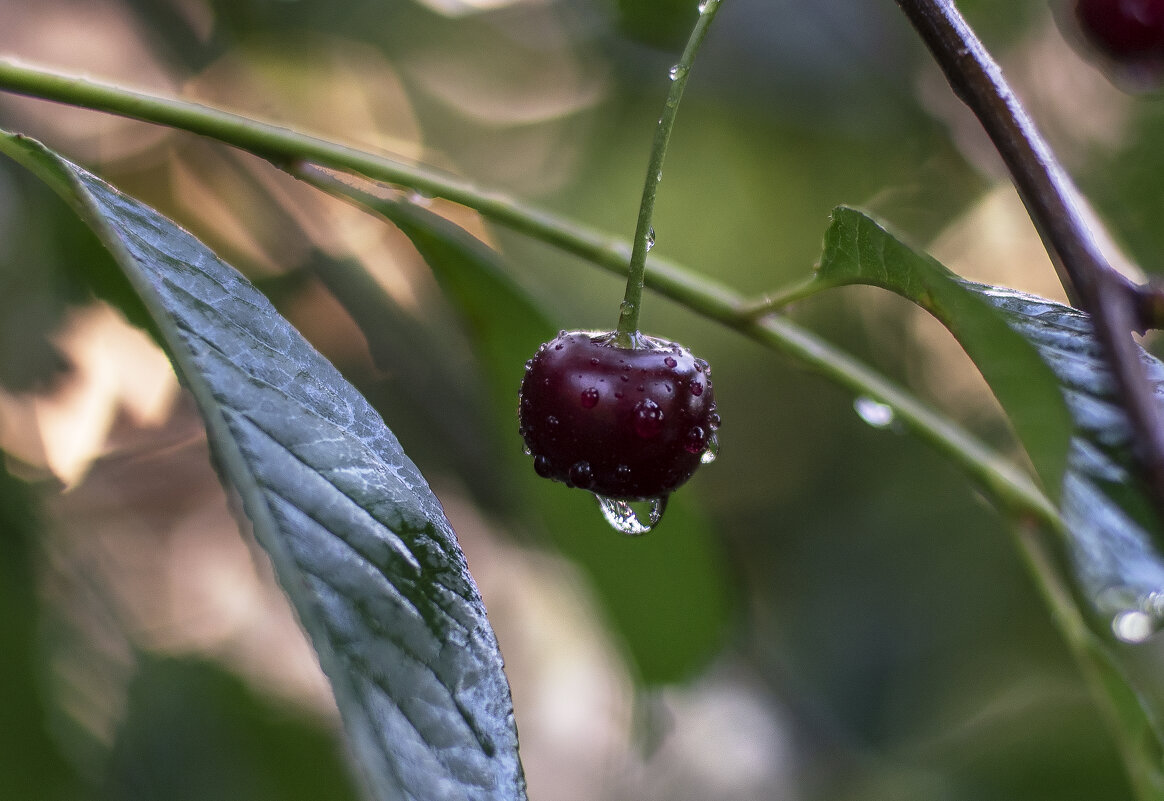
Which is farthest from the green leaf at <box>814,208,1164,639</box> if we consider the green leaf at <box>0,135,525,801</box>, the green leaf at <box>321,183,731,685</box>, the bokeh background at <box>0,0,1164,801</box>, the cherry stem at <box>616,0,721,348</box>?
the green leaf at <box>321,183,731,685</box>

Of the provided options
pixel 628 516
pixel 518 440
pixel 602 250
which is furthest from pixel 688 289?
pixel 518 440

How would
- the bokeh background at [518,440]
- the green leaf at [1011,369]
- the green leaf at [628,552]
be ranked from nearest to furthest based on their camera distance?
1. the green leaf at [1011,369]
2. the green leaf at [628,552]
3. the bokeh background at [518,440]

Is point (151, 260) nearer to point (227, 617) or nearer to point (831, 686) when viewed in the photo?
point (227, 617)

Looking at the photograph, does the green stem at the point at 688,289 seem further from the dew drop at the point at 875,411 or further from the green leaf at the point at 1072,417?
the green leaf at the point at 1072,417

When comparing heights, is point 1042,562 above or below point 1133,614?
below

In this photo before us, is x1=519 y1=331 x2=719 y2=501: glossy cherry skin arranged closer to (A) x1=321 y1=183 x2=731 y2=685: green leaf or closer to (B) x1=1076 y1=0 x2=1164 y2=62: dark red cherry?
(A) x1=321 y1=183 x2=731 y2=685: green leaf

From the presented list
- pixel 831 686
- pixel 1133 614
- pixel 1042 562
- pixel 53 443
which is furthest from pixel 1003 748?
pixel 53 443

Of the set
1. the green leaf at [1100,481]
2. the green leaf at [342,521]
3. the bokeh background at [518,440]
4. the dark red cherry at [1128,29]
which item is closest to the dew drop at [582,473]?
the green leaf at [342,521]
